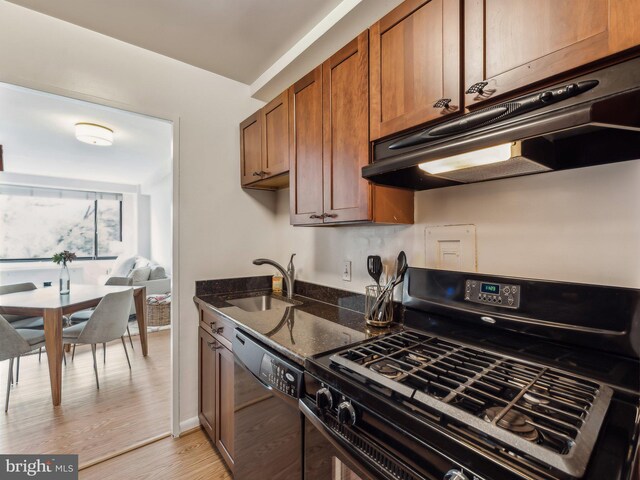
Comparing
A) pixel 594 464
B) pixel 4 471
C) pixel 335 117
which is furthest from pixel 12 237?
pixel 594 464

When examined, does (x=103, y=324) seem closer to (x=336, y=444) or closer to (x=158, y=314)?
(x=158, y=314)

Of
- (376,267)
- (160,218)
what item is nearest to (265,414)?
(376,267)

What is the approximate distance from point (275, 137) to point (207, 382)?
1599mm

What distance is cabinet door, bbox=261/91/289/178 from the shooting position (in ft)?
5.78

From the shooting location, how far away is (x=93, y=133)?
10.3ft

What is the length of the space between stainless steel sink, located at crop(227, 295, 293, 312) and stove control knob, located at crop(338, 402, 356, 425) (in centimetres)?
123

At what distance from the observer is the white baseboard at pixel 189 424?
6.61 feet

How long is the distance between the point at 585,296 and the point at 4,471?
9.31 feet

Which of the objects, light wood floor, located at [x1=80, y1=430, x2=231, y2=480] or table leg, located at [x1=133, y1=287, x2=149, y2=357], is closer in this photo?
light wood floor, located at [x1=80, y1=430, x2=231, y2=480]

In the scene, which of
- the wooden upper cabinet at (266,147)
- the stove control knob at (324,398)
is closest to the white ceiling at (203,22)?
the wooden upper cabinet at (266,147)

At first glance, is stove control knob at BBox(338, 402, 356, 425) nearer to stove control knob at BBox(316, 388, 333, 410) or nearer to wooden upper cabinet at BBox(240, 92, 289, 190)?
stove control knob at BBox(316, 388, 333, 410)

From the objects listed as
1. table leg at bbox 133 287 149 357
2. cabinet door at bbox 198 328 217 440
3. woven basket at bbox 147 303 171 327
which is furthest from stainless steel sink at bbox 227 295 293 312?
woven basket at bbox 147 303 171 327

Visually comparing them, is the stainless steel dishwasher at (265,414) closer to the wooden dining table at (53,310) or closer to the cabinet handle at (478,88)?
the cabinet handle at (478,88)

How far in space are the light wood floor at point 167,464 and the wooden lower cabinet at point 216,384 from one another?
0.09 meters
